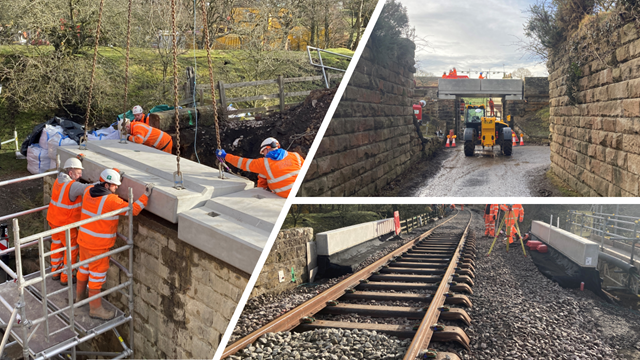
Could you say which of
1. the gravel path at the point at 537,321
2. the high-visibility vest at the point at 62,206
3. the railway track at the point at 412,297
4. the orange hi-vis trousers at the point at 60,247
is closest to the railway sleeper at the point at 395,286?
the railway track at the point at 412,297

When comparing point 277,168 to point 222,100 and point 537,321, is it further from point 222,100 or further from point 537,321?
point 222,100

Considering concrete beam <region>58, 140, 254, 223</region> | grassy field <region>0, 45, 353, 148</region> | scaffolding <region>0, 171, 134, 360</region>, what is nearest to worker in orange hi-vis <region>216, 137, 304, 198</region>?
concrete beam <region>58, 140, 254, 223</region>

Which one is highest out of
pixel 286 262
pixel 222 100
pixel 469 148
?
pixel 222 100

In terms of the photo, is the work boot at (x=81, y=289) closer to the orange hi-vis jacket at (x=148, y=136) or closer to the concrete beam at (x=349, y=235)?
the orange hi-vis jacket at (x=148, y=136)

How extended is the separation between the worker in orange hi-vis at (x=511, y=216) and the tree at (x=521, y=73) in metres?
1.86

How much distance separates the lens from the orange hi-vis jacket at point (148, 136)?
9633 millimetres

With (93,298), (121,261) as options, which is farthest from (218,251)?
(121,261)

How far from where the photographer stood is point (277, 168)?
6.37 meters

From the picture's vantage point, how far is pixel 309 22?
15.2 metres

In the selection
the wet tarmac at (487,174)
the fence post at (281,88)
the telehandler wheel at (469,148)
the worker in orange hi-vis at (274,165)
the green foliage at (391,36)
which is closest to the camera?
the green foliage at (391,36)

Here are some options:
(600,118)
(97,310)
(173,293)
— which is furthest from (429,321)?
(97,310)

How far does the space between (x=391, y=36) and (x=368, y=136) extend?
83cm

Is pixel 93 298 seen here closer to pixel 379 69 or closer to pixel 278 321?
pixel 278 321

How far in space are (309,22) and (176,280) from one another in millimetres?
11552
